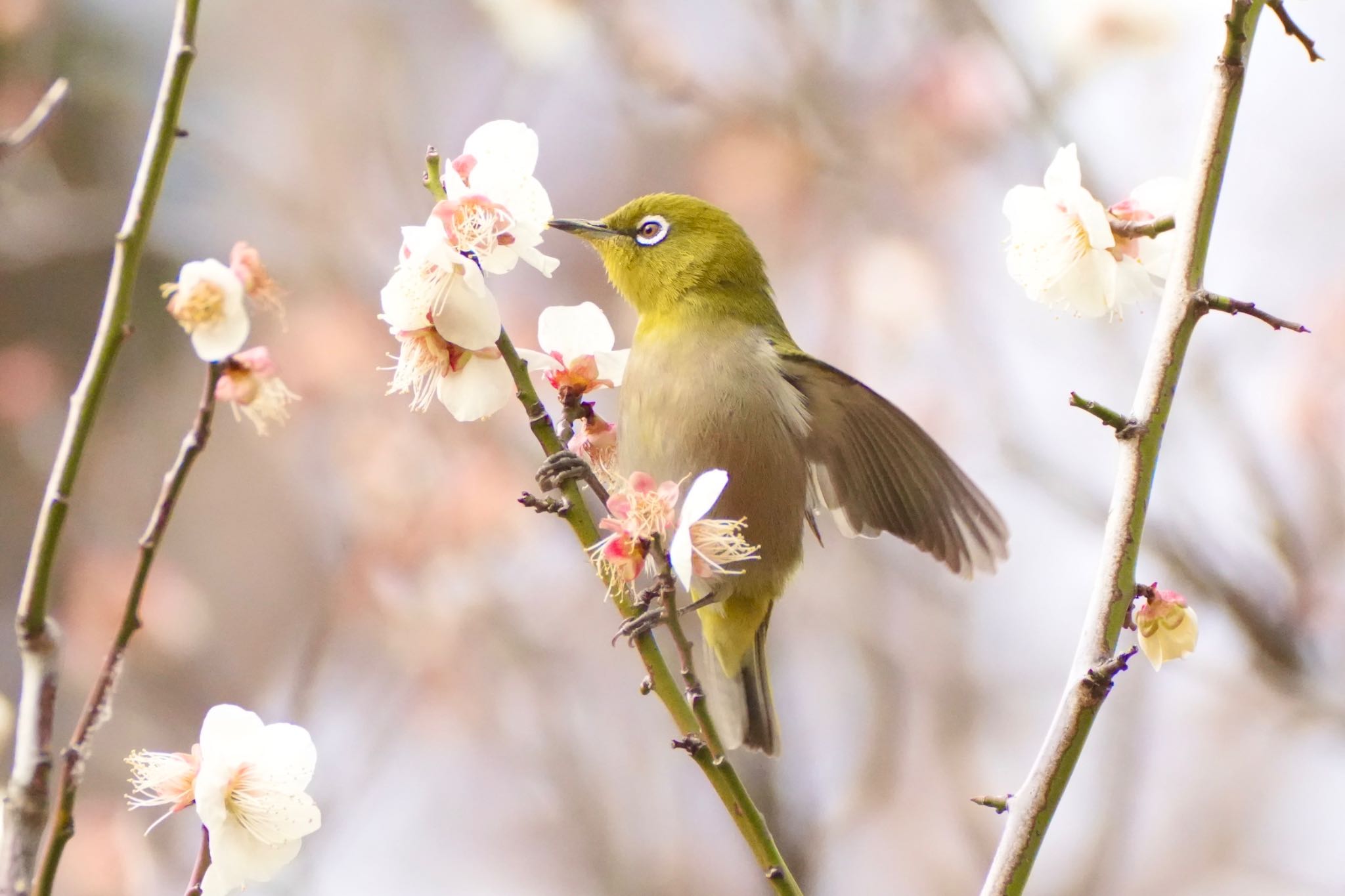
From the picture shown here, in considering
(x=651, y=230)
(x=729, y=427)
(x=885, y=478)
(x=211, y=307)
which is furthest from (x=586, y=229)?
(x=211, y=307)

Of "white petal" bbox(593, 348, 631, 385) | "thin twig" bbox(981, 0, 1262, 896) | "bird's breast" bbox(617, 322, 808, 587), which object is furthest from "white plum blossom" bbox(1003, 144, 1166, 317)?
"bird's breast" bbox(617, 322, 808, 587)

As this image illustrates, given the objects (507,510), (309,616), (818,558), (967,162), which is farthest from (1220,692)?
(309,616)

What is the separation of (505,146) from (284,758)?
468 millimetres

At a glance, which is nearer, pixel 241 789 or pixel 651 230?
pixel 241 789

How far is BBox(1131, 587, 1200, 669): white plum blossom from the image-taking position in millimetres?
867

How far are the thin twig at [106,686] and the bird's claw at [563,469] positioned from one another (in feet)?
0.80

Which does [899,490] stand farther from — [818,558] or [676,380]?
[818,558]

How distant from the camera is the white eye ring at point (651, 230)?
65.1 inches

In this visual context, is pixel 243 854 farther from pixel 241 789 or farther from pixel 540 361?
pixel 540 361

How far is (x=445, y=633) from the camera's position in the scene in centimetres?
300

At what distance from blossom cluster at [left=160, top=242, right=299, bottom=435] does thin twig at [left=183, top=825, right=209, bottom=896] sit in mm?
265

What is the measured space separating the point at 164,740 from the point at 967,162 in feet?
8.23

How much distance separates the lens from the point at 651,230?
5.44 feet

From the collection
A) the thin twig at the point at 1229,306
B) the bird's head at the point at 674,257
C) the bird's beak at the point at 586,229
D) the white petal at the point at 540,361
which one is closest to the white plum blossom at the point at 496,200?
the white petal at the point at 540,361
